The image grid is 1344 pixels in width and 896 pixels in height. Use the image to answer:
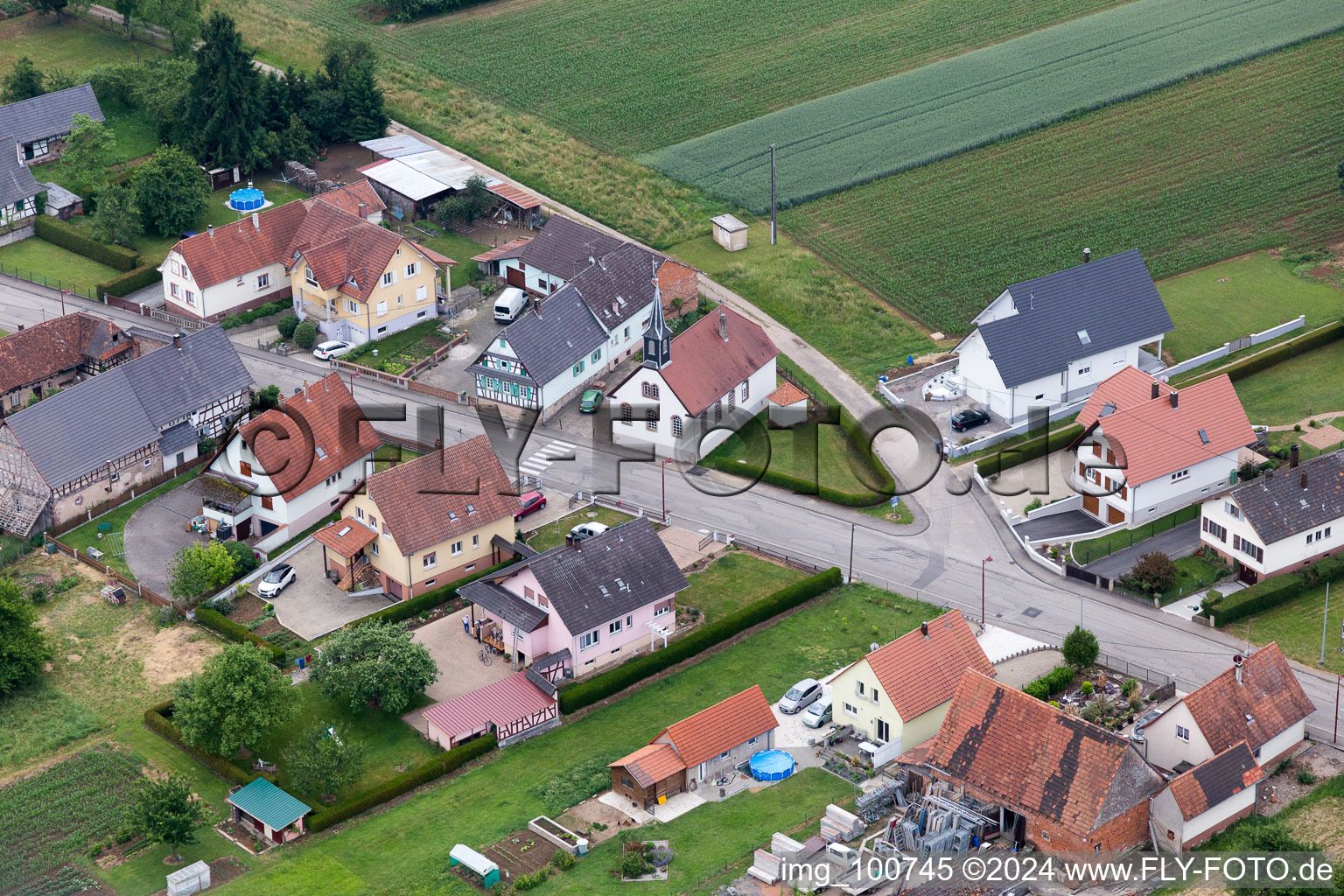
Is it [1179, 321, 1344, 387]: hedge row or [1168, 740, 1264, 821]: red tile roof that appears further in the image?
[1179, 321, 1344, 387]: hedge row

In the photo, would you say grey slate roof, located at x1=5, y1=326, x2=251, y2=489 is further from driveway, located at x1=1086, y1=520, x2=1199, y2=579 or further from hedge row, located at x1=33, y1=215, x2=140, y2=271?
driveway, located at x1=1086, y1=520, x2=1199, y2=579

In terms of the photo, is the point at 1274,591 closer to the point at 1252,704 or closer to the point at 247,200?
the point at 1252,704

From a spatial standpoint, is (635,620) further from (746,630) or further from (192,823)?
(192,823)

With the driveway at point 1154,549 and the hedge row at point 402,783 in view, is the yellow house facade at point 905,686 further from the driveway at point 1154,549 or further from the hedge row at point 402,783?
the hedge row at point 402,783

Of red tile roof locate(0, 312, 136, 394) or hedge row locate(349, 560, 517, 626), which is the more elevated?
red tile roof locate(0, 312, 136, 394)

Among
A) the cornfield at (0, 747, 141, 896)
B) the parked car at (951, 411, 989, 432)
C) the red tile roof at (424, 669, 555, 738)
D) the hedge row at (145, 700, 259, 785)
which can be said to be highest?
the parked car at (951, 411, 989, 432)

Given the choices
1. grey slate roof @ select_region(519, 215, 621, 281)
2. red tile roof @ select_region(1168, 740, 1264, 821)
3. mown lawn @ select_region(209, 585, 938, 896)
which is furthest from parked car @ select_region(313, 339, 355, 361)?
red tile roof @ select_region(1168, 740, 1264, 821)
